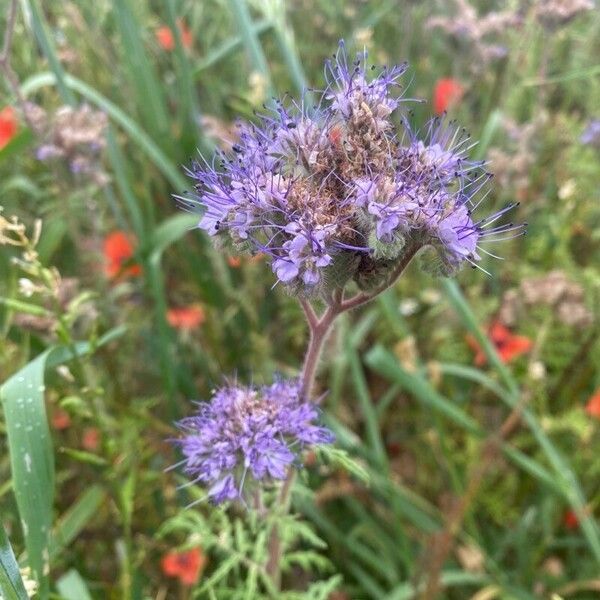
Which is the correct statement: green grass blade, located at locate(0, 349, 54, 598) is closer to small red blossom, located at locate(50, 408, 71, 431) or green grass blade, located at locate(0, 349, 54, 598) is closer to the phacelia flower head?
the phacelia flower head

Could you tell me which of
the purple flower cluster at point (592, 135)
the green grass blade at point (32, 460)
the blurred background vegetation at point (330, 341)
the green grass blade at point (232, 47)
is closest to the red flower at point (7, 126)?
the blurred background vegetation at point (330, 341)

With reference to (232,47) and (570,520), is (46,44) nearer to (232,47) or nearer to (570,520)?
(232,47)

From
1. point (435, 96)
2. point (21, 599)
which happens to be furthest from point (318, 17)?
point (21, 599)

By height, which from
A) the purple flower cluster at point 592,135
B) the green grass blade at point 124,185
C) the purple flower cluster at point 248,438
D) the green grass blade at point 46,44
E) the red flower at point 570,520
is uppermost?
the green grass blade at point 46,44

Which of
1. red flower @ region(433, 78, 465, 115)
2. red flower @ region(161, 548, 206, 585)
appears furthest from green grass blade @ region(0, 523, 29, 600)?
red flower @ region(433, 78, 465, 115)

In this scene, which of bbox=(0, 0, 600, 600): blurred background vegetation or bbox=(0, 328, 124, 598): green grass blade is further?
bbox=(0, 0, 600, 600): blurred background vegetation

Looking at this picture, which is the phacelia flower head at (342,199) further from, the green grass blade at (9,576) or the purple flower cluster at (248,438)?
the green grass blade at (9,576)
